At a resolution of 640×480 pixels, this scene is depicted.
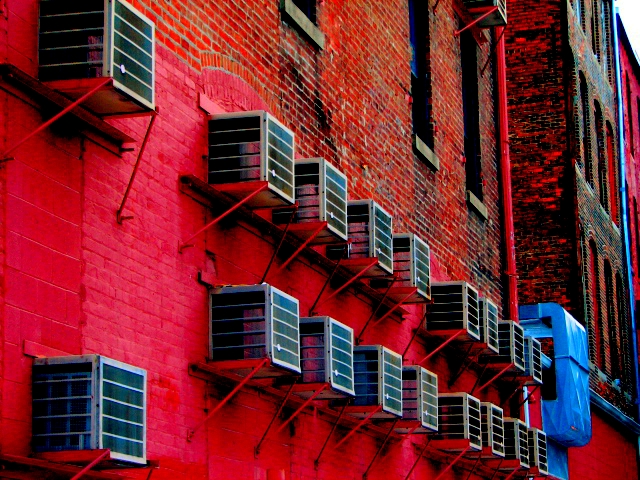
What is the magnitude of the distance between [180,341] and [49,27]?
2539 millimetres

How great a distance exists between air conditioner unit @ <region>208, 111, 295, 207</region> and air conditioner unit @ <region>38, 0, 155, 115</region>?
185 centimetres

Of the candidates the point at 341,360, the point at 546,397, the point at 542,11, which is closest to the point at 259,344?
the point at 341,360

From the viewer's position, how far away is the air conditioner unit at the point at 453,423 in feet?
49.7

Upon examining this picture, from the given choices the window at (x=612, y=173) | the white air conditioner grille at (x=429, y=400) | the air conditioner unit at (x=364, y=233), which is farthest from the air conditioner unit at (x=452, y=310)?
the window at (x=612, y=173)

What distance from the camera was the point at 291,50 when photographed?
12.5 meters

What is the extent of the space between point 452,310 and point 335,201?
171 inches

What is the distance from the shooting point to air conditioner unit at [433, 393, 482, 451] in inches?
596

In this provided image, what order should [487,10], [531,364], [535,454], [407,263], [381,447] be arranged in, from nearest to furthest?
[381,447]
[407,263]
[535,454]
[531,364]
[487,10]

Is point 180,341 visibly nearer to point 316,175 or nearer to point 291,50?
point 316,175

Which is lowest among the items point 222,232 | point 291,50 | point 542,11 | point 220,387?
point 220,387

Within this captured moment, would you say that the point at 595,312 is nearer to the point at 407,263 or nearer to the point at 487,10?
the point at 487,10

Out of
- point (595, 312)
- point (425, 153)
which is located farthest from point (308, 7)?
point (595, 312)

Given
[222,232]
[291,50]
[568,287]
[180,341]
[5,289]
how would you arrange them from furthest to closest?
[568,287]
[291,50]
[222,232]
[180,341]
[5,289]

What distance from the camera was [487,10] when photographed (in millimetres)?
18797
